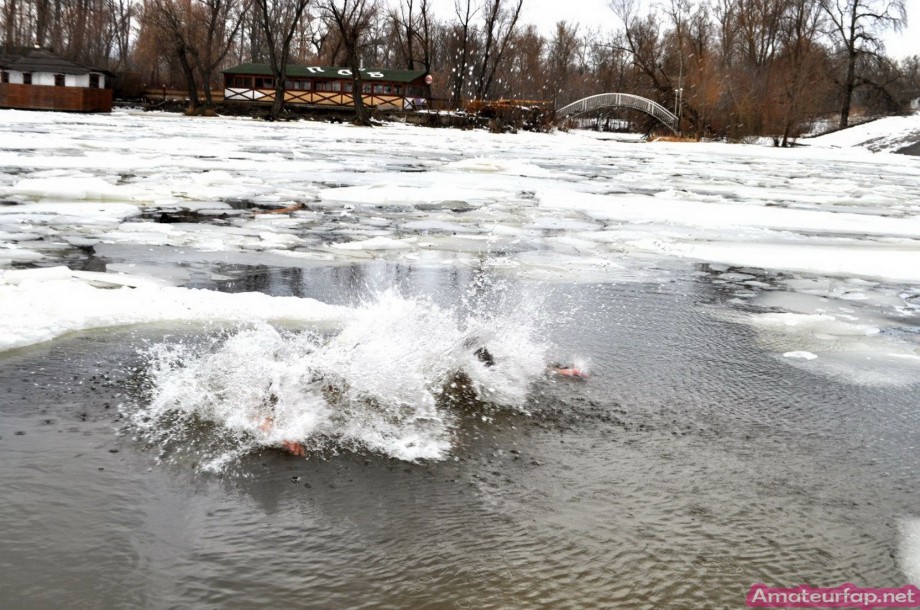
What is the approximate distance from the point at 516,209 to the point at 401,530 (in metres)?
8.84

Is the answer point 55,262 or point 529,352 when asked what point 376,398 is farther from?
point 55,262

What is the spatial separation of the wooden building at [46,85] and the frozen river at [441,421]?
40618 mm

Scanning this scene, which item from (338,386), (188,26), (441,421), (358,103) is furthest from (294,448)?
(188,26)

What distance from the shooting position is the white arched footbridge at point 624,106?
45344mm

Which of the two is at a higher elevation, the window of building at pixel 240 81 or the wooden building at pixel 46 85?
the window of building at pixel 240 81

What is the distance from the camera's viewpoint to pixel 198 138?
2533 cm

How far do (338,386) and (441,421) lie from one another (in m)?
0.47

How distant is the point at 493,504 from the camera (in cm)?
298

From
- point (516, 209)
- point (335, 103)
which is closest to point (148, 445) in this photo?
point (516, 209)

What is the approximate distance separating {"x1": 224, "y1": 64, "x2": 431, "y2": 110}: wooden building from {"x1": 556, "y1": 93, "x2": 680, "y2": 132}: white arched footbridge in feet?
31.6

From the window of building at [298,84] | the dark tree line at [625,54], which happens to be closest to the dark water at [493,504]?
the dark tree line at [625,54]

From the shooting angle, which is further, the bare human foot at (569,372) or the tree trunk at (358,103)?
the tree trunk at (358,103)

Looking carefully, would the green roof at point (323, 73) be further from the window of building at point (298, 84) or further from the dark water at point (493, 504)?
the dark water at point (493, 504)

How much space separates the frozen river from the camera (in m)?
2.56
